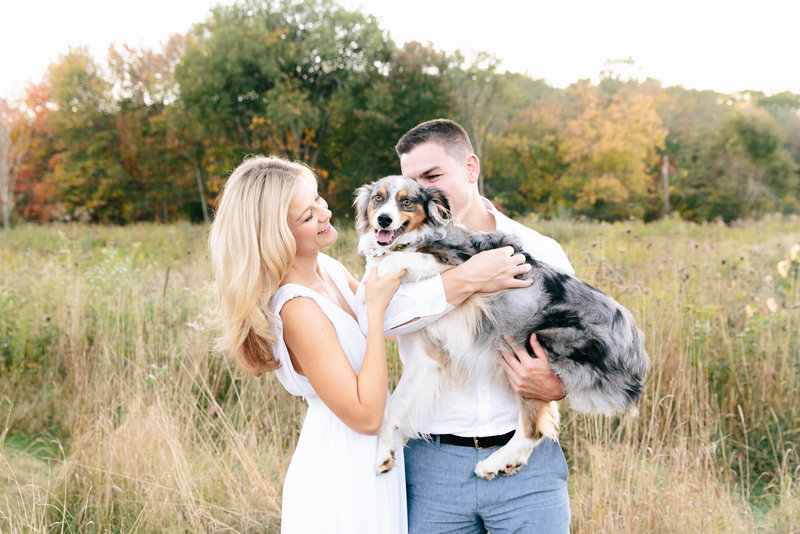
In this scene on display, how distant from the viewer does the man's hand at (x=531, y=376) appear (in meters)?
2.37

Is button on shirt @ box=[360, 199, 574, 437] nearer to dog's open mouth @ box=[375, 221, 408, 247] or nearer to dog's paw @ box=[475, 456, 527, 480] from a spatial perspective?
dog's paw @ box=[475, 456, 527, 480]

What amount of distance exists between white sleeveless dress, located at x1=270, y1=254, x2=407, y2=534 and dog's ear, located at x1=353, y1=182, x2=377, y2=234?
72 centimetres

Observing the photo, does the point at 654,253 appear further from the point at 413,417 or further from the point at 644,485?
the point at 413,417

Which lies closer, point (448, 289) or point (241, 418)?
point (448, 289)

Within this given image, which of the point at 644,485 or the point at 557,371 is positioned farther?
the point at 644,485

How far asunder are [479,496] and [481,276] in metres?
0.82

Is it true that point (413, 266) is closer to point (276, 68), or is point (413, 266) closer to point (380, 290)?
point (380, 290)

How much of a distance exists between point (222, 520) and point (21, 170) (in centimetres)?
3195

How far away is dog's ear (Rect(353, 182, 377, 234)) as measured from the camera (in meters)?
2.87

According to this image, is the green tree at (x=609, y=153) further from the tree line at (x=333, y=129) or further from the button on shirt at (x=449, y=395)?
the button on shirt at (x=449, y=395)

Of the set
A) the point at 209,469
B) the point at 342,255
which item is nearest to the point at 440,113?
the point at 342,255

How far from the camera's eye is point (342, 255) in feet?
22.6

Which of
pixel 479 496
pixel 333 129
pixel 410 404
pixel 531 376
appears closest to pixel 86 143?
pixel 333 129

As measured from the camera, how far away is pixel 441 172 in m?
2.82
